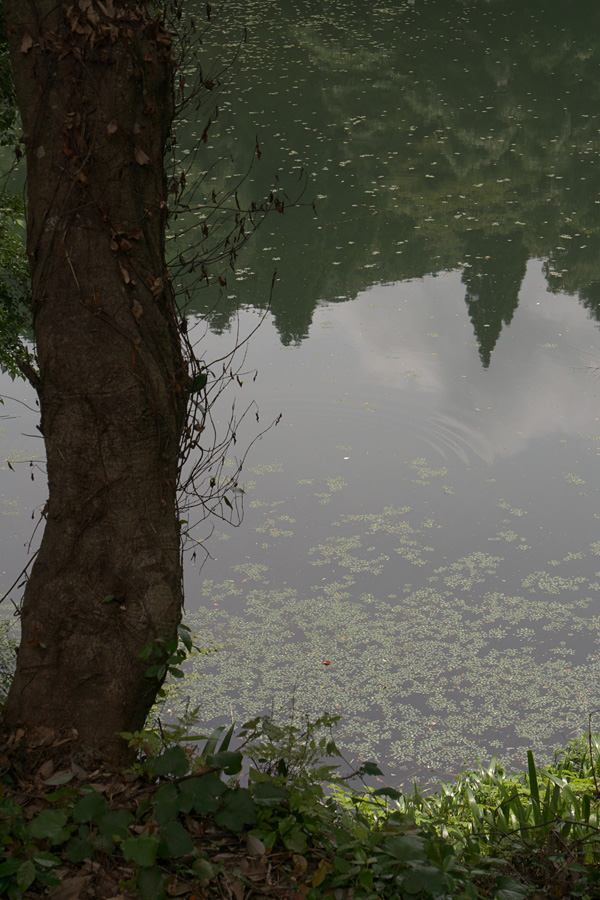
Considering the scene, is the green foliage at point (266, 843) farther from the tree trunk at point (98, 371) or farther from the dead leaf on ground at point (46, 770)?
the tree trunk at point (98, 371)

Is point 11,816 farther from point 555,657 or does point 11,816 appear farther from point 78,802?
point 555,657

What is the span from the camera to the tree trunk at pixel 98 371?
2.79 m

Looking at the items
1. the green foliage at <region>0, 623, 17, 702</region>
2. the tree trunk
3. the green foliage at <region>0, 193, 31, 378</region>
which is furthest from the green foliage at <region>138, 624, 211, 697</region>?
the green foliage at <region>0, 193, 31, 378</region>

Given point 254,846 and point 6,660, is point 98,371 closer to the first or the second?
point 254,846

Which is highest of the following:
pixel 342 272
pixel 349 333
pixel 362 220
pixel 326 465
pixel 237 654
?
pixel 362 220

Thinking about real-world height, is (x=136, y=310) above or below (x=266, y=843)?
above

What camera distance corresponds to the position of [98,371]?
9.40ft

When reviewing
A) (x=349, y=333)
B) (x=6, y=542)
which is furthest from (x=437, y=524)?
(x=349, y=333)

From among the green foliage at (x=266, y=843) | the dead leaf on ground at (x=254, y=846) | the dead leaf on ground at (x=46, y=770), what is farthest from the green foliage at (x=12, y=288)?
the dead leaf on ground at (x=254, y=846)

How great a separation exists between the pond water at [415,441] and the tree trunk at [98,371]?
48.9 inches

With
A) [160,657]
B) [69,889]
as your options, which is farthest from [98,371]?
[69,889]

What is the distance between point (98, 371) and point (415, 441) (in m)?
5.60

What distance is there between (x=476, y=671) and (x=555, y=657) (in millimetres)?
526

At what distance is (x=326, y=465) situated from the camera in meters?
7.89
